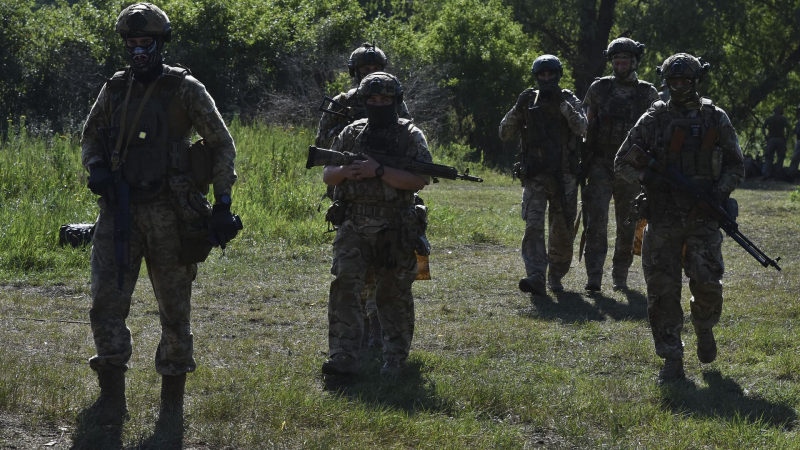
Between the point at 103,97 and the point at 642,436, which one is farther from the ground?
the point at 103,97

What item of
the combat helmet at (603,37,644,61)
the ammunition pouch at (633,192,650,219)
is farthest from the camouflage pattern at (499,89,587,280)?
the ammunition pouch at (633,192,650,219)

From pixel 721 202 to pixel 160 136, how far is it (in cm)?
343

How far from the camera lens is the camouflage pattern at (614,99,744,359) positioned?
6.76 meters

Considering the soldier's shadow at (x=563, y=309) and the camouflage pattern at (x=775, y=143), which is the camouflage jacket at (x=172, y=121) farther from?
the camouflage pattern at (x=775, y=143)

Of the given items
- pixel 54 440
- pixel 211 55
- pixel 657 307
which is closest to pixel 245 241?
pixel 657 307

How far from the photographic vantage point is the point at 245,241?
1231 centimetres

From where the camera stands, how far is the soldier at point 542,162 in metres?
9.68

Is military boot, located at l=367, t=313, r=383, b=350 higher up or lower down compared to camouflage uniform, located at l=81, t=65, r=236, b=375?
lower down

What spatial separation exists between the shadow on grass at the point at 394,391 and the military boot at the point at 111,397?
50.6 inches

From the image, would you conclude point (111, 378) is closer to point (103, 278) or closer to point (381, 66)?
point (103, 278)

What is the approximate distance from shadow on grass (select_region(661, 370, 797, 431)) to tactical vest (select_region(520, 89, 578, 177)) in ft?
11.2

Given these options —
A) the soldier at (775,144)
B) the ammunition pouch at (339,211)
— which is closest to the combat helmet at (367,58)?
the ammunition pouch at (339,211)

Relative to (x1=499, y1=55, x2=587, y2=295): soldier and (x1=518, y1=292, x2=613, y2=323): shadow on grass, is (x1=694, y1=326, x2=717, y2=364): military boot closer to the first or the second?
(x1=518, y1=292, x2=613, y2=323): shadow on grass

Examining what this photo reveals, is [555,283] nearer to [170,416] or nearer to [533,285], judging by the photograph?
[533,285]
